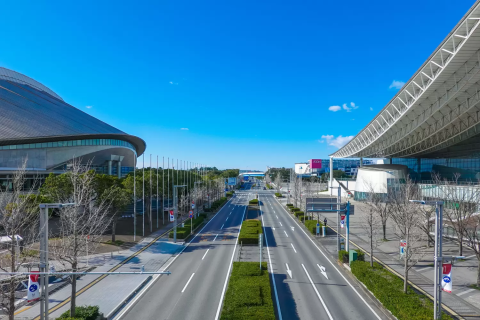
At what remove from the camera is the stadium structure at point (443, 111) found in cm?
2402

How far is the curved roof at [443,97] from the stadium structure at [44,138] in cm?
4481

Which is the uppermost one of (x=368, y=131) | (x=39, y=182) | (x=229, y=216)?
(x=368, y=131)

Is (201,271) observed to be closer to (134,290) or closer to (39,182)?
(134,290)

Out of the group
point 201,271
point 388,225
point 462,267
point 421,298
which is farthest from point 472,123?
point 201,271

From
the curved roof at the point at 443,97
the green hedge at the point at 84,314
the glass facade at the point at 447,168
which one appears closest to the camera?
the green hedge at the point at 84,314

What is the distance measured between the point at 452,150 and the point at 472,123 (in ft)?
66.3

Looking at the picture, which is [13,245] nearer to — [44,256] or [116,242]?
[44,256]

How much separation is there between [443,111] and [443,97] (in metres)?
6.11

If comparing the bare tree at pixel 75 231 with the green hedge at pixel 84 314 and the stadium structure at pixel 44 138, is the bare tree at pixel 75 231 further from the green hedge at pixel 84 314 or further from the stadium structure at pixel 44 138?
the stadium structure at pixel 44 138

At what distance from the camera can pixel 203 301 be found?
53.2 feet

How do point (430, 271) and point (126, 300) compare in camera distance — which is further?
point (430, 271)

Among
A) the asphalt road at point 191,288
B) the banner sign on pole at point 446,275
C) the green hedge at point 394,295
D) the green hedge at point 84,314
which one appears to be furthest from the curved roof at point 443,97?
the green hedge at point 84,314

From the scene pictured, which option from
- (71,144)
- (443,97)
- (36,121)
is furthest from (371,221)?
(36,121)

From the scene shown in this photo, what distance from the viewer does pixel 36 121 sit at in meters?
57.1
